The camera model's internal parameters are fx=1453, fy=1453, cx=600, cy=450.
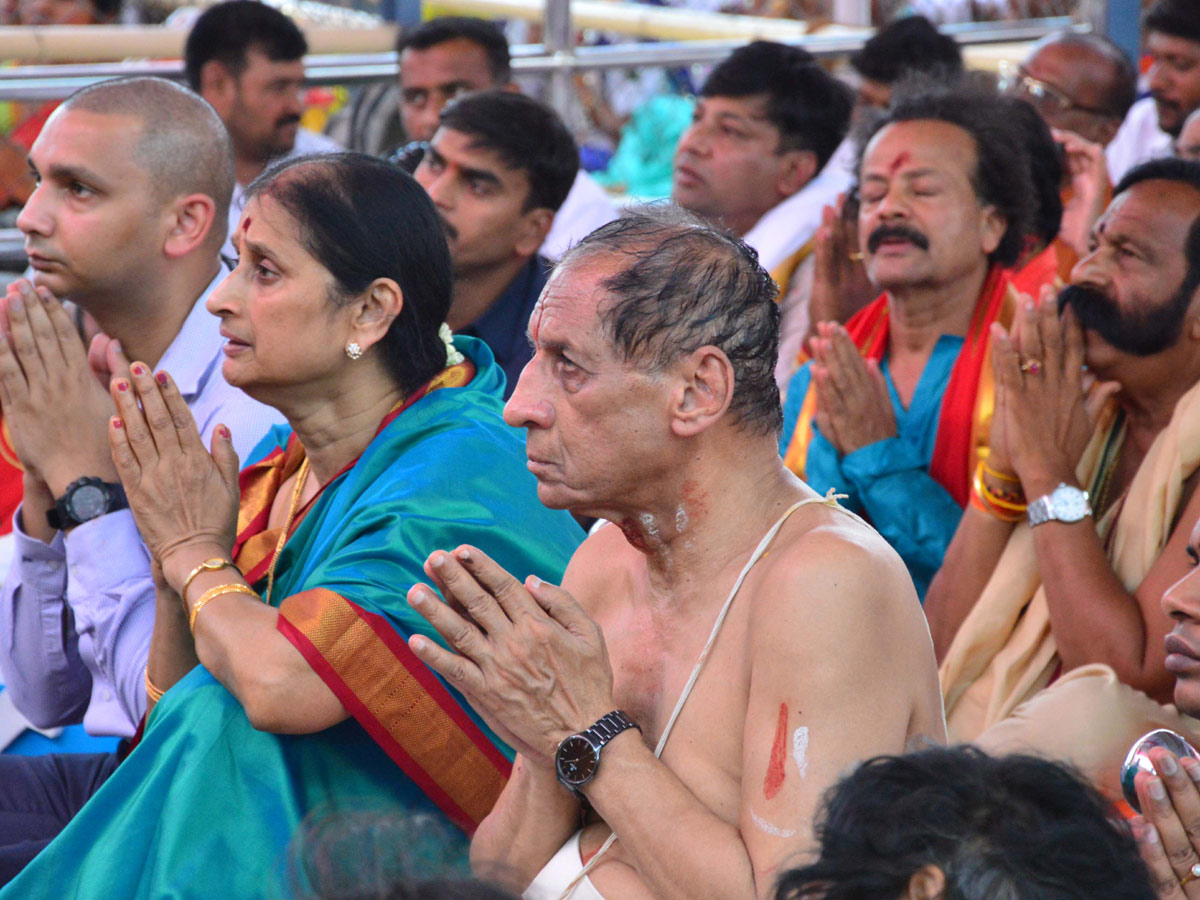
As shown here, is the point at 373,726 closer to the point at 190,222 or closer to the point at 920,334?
the point at 190,222

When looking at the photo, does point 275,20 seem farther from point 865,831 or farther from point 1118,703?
point 865,831

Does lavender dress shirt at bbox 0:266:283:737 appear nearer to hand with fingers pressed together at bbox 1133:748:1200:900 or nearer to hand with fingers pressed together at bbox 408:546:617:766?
hand with fingers pressed together at bbox 408:546:617:766

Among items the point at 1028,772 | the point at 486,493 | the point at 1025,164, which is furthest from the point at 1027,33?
the point at 1028,772

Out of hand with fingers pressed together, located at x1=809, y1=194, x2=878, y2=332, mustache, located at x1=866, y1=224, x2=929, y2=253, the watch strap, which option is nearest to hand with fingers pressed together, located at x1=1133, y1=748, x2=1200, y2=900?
the watch strap

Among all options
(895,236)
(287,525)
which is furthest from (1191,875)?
(895,236)

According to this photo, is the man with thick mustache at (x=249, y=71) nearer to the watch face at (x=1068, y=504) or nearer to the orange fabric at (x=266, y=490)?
the orange fabric at (x=266, y=490)

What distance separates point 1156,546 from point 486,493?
1356 mm

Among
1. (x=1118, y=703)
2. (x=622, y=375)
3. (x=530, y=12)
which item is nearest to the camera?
(x=622, y=375)

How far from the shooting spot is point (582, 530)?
268cm

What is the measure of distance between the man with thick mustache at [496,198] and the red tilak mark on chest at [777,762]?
104 inches

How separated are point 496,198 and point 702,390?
259 centimetres

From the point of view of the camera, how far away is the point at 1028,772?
4.05ft

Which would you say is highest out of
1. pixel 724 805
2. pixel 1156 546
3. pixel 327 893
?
pixel 327 893

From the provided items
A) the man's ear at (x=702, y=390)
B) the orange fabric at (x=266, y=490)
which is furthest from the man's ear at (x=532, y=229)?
the man's ear at (x=702, y=390)
